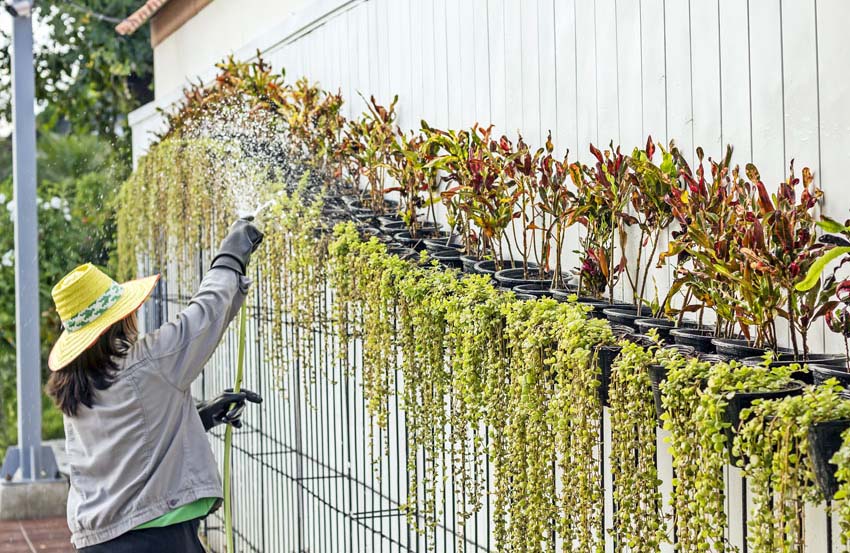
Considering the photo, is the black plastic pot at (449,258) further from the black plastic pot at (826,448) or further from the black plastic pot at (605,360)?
the black plastic pot at (826,448)

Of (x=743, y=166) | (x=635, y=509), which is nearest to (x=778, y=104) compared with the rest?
(x=743, y=166)

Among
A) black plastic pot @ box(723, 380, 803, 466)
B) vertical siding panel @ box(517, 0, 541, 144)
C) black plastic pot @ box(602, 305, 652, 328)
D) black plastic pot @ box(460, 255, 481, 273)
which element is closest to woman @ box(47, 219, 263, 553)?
black plastic pot @ box(460, 255, 481, 273)

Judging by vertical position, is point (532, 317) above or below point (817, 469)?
above

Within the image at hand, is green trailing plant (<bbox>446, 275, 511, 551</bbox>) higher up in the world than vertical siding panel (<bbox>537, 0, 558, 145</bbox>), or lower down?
lower down

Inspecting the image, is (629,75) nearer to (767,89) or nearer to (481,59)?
(767,89)

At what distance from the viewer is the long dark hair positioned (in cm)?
359

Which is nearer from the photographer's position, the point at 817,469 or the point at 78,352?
the point at 817,469

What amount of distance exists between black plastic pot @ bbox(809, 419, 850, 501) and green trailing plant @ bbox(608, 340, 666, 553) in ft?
1.58

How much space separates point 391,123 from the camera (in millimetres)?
4691

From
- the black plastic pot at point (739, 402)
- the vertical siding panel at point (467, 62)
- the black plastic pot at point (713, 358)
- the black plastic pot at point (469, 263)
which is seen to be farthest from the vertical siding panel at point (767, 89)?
the vertical siding panel at point (467, 62)

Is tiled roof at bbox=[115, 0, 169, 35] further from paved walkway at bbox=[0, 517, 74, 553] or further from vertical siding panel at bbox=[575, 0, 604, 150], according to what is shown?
vertical siding panel at bbox=[575, 0, 604, 150]

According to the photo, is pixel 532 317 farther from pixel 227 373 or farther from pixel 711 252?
pixel 227 373

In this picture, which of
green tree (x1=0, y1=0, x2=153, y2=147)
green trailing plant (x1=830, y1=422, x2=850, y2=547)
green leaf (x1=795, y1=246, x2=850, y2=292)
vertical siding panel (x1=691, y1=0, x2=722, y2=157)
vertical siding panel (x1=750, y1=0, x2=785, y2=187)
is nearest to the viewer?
green trailing plant (x1=830, y1=422, x2=850, y2=547)

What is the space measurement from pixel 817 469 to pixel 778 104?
1.06 metres
